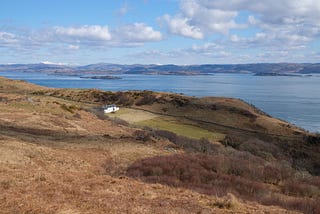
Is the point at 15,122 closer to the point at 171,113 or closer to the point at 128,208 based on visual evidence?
the point at 128,208

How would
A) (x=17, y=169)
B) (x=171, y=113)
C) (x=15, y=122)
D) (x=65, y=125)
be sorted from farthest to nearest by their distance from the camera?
(x=171, y=113) → (x=65, y=125) → (x=15, y=122) → (x=17, y=169)

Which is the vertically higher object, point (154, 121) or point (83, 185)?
point (83, 185)

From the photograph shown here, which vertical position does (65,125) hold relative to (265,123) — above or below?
above

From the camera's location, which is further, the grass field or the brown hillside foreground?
the grass field

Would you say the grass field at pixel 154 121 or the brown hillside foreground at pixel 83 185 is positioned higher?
the brown hillside foreground at pixel 83 185

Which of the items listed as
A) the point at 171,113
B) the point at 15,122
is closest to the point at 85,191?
the point at 15,122

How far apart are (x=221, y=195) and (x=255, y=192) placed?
2.39 metres

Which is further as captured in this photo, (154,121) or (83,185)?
(154,121)

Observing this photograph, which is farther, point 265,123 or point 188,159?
point 265,123

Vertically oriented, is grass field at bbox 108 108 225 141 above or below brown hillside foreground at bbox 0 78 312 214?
below

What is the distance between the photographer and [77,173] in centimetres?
1712

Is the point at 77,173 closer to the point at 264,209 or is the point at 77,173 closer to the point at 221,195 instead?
the point at 221,195

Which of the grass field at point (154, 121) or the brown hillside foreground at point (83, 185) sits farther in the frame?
the grass field at point (154, 121)

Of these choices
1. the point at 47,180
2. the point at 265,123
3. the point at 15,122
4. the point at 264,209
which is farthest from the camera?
the point at 265,123
